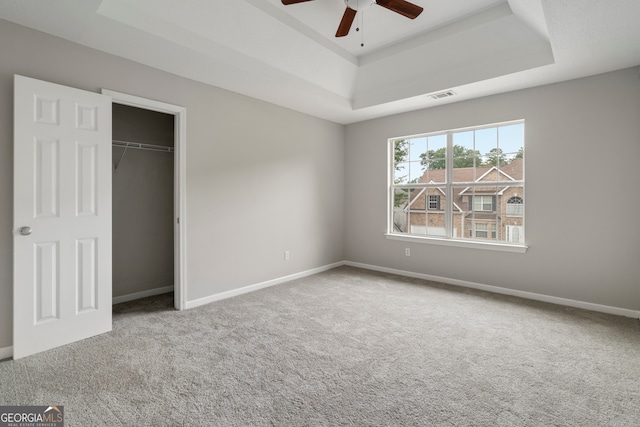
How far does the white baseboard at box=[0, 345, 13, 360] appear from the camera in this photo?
2356 mm

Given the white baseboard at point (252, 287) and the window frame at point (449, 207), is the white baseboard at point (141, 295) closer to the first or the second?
the white baseboard at point (252, 287)

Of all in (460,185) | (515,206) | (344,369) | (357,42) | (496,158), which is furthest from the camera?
(460,185)

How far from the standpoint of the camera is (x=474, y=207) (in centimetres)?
432

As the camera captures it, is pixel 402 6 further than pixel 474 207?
No

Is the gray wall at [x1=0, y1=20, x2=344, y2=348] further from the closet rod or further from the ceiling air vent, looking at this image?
the ceiling air vent

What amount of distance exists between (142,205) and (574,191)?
5.15 m

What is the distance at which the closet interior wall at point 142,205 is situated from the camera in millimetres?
3787

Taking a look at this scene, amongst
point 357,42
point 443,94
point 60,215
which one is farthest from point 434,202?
point 60,215

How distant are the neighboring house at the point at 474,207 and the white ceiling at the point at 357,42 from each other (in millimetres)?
1041

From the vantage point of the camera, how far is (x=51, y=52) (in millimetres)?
2557

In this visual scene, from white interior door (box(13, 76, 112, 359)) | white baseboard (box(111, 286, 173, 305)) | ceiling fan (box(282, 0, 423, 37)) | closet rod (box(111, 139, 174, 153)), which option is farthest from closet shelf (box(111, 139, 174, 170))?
ceiling fan (box(282, 0, 423, 37))

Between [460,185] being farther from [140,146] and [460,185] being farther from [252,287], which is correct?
[140,146]

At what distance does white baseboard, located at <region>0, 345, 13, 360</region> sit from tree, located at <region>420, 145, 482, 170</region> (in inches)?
196

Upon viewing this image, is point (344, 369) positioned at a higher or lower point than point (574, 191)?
lower
